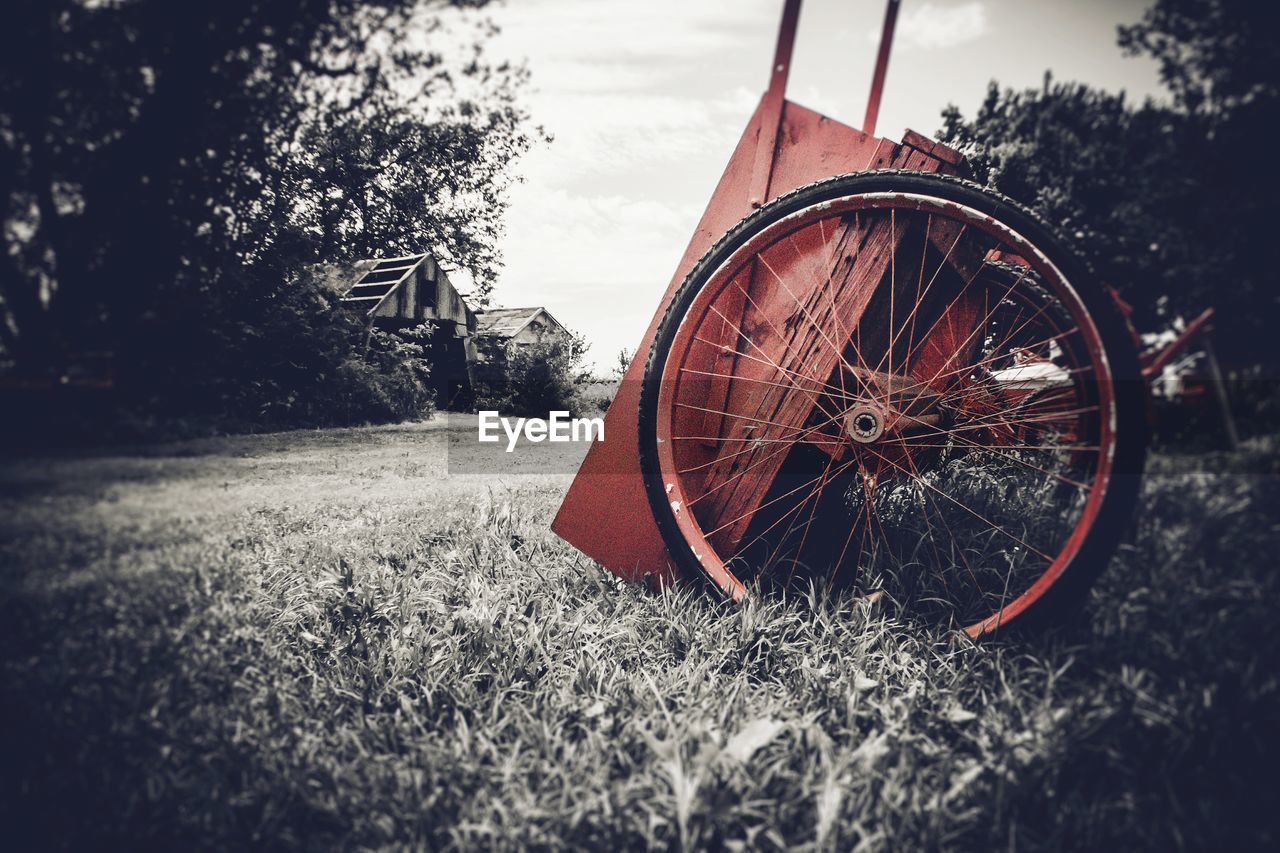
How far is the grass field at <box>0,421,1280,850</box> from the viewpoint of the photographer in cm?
123

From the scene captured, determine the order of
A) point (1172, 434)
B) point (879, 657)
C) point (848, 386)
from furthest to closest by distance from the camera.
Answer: point (848, 386) → point (879, 657) → point (1172, 434)

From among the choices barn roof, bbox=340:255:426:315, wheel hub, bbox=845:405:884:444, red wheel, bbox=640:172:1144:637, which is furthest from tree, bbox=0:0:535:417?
wheel hub, bbox=845:405:884:444

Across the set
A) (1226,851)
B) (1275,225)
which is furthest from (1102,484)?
(1226,851)

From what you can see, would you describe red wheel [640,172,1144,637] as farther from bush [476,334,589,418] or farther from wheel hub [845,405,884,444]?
bush [476,334,589,418]

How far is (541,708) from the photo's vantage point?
1695 millimetres

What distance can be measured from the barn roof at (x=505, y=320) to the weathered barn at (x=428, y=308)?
45mm

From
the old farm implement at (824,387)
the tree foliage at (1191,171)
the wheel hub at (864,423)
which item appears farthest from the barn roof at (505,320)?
the tree foliage at (1191,171)

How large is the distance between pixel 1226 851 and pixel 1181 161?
4.89 ft

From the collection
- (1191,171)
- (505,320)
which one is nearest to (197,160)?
(505,320)

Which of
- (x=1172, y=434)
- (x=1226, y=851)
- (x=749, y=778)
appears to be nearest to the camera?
(x=1226, y=851)

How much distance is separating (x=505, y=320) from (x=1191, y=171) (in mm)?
1959

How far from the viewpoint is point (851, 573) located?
2.37 meters

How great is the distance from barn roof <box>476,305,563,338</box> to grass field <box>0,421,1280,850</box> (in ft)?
1.63

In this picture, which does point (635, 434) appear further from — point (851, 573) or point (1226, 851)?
point (1226, 851)
